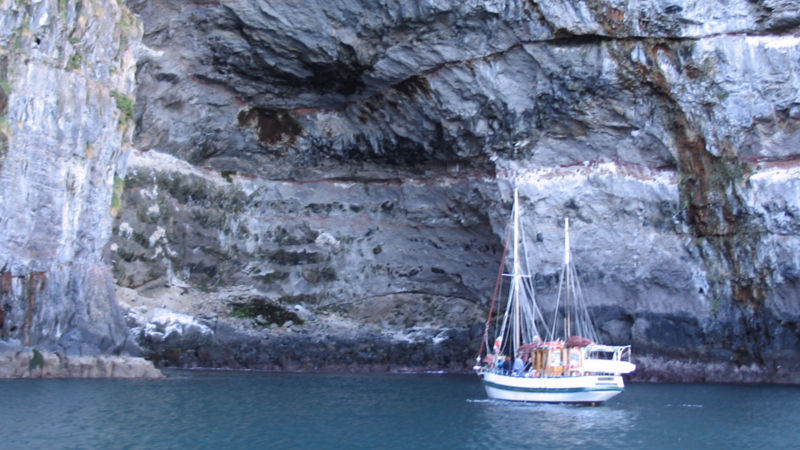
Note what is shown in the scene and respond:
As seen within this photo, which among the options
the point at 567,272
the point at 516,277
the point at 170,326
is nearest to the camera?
the point at 516,277

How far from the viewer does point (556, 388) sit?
25219 millimetres

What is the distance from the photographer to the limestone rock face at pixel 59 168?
2578 centimetres

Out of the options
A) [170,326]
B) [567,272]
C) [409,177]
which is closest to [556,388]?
[567,272]

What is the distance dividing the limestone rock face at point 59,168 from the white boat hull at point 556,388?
41.4ft

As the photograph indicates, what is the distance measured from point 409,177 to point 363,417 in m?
17.7

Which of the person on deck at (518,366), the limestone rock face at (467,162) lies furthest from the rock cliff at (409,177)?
the person on deck at (518,366)

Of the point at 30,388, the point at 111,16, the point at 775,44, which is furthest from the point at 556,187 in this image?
the point at 30,388

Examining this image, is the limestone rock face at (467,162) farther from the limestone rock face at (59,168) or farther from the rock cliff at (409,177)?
the limestone rock face at (59,168)

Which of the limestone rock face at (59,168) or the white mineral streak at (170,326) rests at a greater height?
the limestone rock face at (59,168)

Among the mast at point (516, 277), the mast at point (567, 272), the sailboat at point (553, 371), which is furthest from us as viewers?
the mast at point (567, 272)

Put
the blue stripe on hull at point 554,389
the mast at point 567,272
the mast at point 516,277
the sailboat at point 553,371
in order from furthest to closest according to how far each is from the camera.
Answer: the mast at point 567,272
the mast at point 516,277
the sailboat at point 553,371
the blue stripe on hull at point 554,389

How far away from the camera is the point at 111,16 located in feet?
98.5

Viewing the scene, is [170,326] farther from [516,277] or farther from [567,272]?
[567,272]

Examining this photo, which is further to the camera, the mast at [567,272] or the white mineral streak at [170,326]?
the white mineral streak at [170,326]
